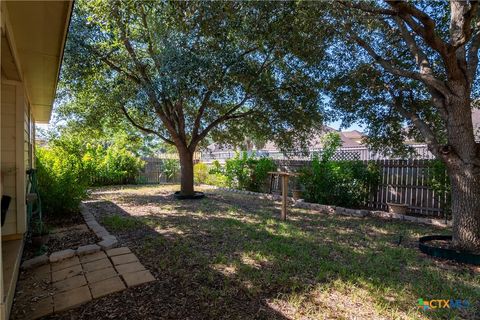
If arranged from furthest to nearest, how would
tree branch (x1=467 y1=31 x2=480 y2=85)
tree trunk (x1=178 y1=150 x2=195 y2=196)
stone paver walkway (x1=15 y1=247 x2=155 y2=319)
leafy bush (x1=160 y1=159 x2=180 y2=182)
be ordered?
leafy bush (x1=160 y1=159 x2=180 y2=182) < tree trunk (x1=178 y1=150 x2=195 y2=196) < tree branch (x1=467 y1=31 x2=480 y2=85) < stone paver walkway (x1=15 y1=247 x2=155 y2=319)

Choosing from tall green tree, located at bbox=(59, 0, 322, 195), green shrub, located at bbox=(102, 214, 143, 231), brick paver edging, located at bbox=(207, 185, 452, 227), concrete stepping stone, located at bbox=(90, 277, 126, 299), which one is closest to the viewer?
concrete stepping stone, located at bbox=(90, 277, 126, 299)

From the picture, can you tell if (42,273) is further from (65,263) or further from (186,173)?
(186,173)

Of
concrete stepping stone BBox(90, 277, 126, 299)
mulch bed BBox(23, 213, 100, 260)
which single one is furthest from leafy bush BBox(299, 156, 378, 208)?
concrete stepping stone BBox(90, 277, 126, 299)

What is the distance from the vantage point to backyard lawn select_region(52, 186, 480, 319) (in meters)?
2.29

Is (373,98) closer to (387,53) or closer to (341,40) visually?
(387,53)

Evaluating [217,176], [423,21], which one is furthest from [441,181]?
[217,176]

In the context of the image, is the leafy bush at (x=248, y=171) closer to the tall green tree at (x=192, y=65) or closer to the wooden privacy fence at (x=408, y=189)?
the tall green tree at (x=192, y=65)

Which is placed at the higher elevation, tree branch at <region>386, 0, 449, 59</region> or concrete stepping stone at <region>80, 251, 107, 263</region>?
tree branch at <region>386, 0, 449, 59</region>

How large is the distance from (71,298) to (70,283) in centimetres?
32

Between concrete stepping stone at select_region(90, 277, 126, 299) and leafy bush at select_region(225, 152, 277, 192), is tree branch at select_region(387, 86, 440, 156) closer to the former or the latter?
concrete stepping stone at select_region(90, 277, 126, 299)

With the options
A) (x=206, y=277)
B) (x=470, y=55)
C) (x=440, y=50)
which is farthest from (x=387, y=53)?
(x=206, y=277)

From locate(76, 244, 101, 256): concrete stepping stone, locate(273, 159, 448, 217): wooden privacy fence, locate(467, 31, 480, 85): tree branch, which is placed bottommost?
locate(76, 244, 101, 256): concrete stepping stone

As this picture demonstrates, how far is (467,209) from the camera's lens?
3.73 m

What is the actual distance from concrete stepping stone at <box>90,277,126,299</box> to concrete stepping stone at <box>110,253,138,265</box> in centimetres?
41
